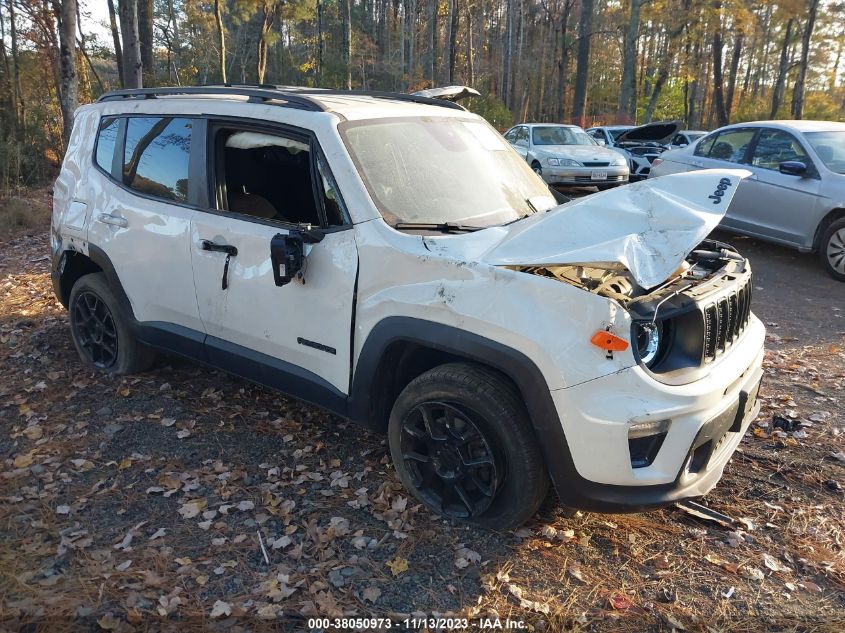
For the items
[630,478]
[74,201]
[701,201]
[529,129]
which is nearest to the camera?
[630,478]

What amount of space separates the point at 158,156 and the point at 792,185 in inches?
282

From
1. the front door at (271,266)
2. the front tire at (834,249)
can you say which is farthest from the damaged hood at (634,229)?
the front tire at (834,249)

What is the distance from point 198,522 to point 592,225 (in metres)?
2.38

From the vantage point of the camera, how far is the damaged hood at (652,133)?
16031 millimetres

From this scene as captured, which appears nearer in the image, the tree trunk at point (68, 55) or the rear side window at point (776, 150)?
the rear side window at point (776, 150)

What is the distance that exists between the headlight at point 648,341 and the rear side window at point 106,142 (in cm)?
371

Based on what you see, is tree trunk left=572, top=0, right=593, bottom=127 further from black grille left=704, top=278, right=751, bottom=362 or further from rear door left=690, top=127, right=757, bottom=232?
black grille left=704, top=278, right=751, bottom=362

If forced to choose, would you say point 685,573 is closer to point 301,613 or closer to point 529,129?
point 301,613

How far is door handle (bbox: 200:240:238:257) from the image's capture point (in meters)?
3.63

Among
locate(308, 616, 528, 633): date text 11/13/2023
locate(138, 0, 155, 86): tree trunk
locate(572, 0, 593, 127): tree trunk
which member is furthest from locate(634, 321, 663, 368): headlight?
locate(572, 0, 593, 127): tree trunk

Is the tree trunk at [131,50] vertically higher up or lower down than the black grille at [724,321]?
higher up

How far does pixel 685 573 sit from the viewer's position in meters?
2.87

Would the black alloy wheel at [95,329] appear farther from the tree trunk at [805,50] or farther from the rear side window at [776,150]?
the tree trunk at [805,50]

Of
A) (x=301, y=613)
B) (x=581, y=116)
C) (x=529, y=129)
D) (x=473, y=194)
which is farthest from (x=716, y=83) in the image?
(x=301, y=613)
